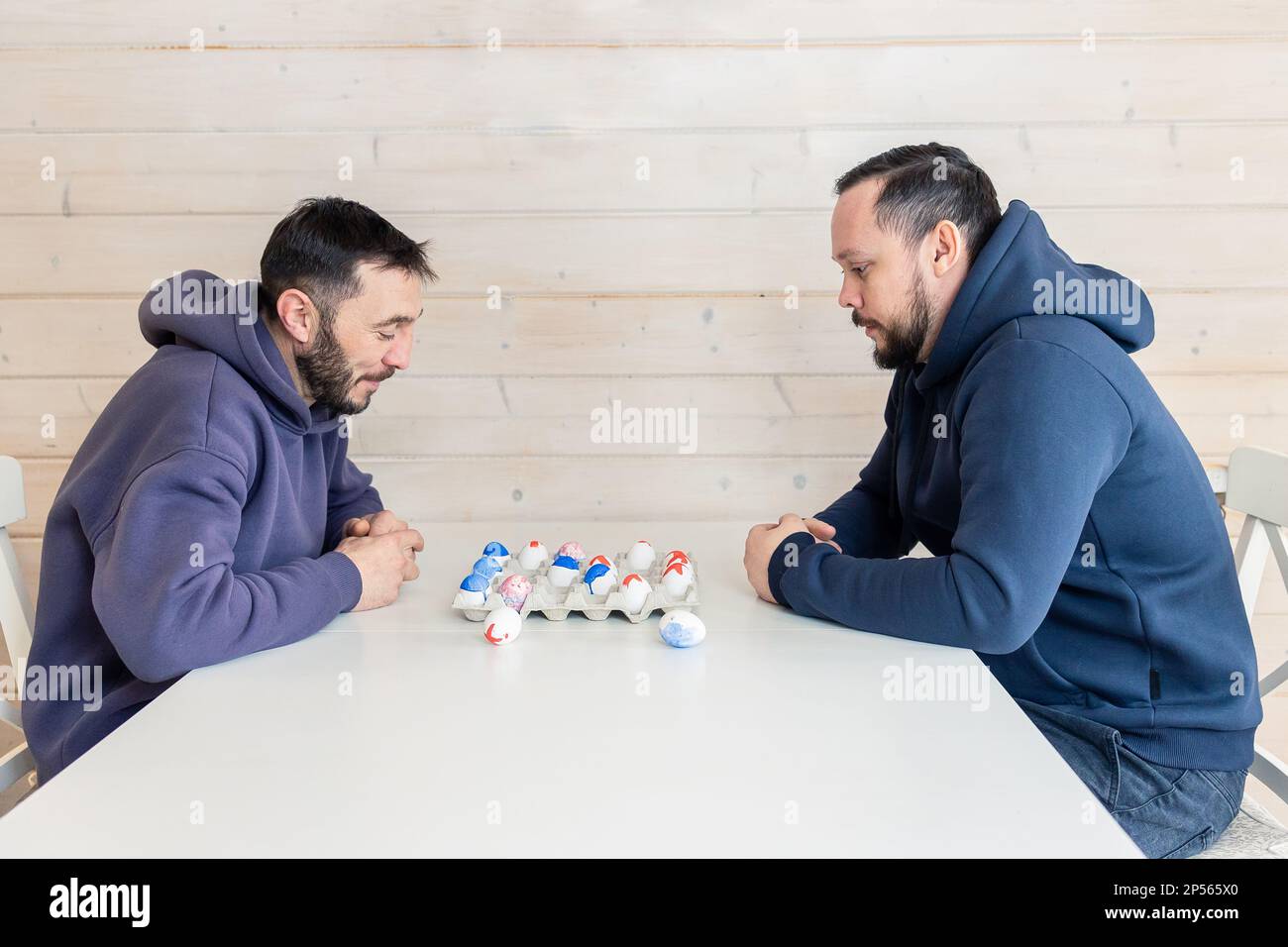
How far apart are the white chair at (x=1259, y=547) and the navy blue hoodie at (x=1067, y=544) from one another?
0.10 m

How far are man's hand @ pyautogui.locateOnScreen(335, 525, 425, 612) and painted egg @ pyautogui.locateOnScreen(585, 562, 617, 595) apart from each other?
25 cm

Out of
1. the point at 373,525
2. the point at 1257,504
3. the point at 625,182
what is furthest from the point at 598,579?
the point at 1257,504

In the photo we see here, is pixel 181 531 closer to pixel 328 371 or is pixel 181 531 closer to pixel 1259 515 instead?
pixel 328 371

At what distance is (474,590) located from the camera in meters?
1.30

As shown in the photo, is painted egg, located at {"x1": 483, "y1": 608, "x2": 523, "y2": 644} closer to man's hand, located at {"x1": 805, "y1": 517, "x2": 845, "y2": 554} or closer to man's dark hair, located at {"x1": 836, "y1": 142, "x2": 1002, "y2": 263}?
man's hand, located at {"x1": 805, "y1": 517, "x2": 845, "y2": 554}

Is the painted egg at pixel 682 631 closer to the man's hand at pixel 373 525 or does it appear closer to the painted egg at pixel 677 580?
the painted egg at pixel 677 580

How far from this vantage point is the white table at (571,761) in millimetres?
766

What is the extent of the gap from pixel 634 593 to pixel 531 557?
28 cm

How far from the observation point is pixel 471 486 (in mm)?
1994

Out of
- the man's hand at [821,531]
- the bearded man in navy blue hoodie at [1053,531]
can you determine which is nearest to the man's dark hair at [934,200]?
the bearded man in navy blue hoodie at [1053,531]

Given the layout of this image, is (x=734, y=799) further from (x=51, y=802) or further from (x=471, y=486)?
(x=471, y=486)

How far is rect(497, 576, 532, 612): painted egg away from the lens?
4.23ft
